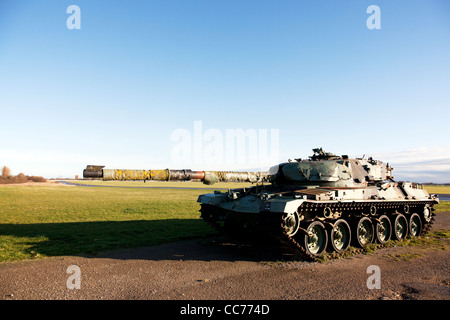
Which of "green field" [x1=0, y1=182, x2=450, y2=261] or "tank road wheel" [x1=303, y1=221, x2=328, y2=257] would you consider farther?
"green field" [x1=0, y1=182, x2=450, y2=261]

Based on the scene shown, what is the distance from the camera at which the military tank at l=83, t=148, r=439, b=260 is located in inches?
320

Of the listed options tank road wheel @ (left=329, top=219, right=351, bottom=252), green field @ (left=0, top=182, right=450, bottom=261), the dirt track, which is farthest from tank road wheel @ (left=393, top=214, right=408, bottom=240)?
green field @ (left=0, top=182, right=450, bottom=261)

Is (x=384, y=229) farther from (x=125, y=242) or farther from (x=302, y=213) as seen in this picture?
(x=125, y=242)

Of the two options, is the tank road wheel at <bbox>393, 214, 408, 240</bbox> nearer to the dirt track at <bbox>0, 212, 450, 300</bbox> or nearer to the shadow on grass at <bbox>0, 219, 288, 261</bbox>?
the dirt track at <bbox>0, 212, 450, 300</bbox>

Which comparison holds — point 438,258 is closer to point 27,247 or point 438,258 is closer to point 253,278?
point 253,278

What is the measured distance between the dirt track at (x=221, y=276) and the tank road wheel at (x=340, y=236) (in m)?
0.62

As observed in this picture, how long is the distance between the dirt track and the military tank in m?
0.86

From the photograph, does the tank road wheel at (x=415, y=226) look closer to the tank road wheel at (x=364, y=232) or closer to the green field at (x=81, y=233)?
the tank road wheel at (x=364, y=232)

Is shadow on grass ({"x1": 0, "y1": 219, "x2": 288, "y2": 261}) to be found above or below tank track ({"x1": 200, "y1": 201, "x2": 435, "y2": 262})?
below
